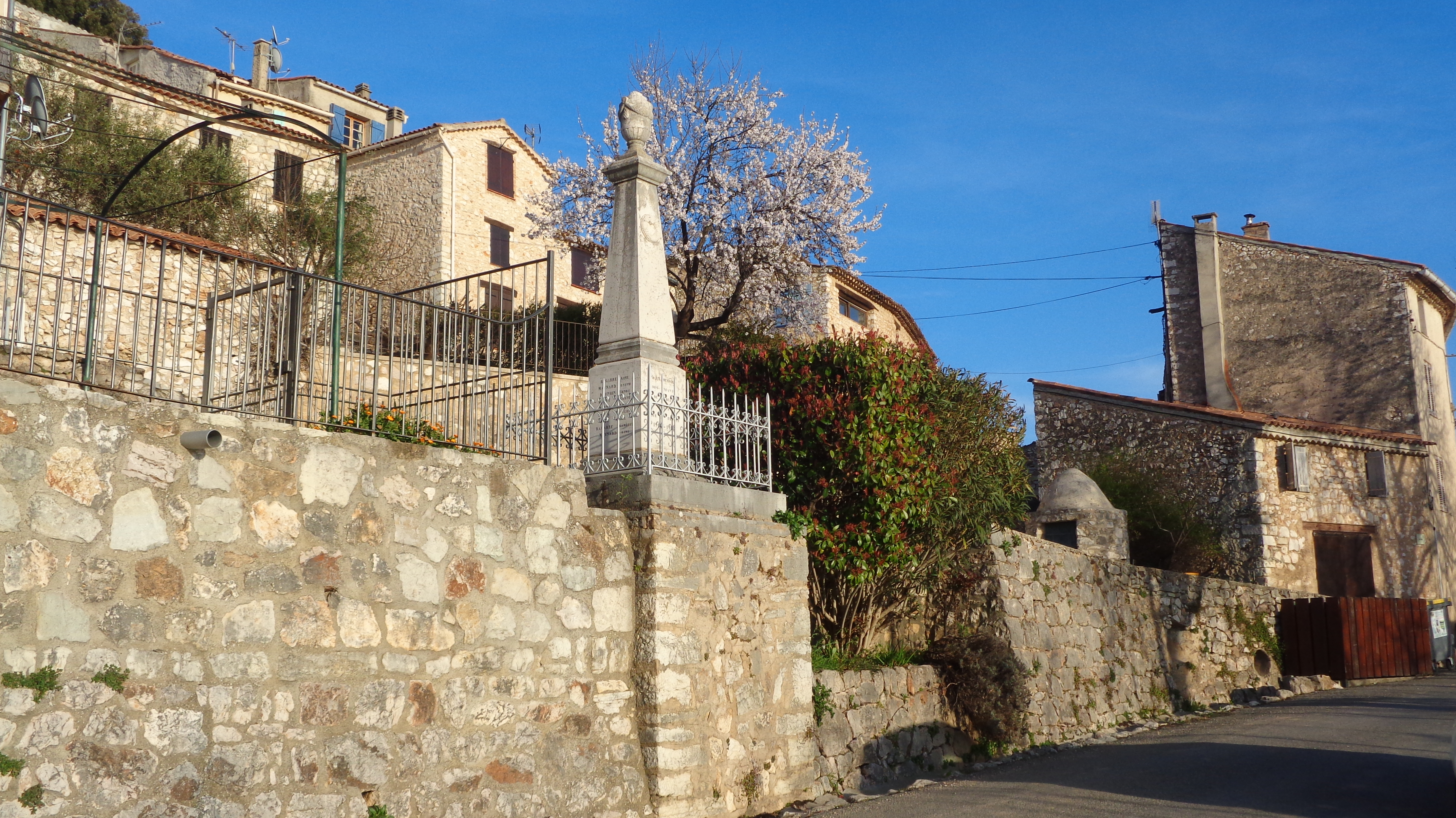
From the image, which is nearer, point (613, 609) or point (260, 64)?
point (613, 609)

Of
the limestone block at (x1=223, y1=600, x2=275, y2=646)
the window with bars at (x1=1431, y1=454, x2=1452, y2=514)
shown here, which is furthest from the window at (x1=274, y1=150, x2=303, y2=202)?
the window with bars at (x1=1431, y1=454, x2=1452, y2=514)

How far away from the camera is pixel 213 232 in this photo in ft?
80.5

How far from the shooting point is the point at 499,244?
106 feet

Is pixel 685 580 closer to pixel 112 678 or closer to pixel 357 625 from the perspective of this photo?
pixel 357 625

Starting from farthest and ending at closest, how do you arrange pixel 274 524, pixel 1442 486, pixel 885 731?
pixel 1442 486
pixel 885 731
pixel 274 524

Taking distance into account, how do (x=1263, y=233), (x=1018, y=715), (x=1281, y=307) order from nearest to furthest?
(x=1018, y=715)
(x=1281, y=307)
(x=1263, y=233)

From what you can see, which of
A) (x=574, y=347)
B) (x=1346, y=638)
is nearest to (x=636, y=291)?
(x=574, y=347)

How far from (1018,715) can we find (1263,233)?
69.1 feet

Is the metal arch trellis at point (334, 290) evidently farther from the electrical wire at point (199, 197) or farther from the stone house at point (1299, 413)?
the stone house at point (1299, 413)

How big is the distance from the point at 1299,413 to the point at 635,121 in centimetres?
2153

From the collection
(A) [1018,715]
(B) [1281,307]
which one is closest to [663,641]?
(A) [1018,715]

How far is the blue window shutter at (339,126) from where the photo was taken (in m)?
35.5

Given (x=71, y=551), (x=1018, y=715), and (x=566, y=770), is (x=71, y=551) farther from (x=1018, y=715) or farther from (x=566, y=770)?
(x=1018, y=715)

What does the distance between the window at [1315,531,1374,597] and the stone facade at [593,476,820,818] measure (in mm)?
18692
